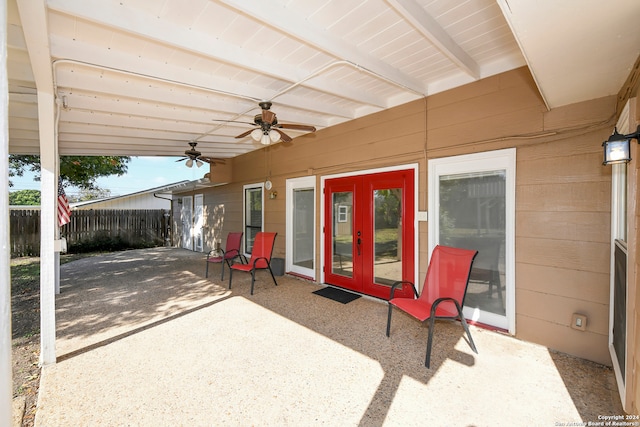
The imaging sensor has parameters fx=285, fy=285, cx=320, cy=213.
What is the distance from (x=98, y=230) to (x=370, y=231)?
37.0 feet

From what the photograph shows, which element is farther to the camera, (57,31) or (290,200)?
(290,200)

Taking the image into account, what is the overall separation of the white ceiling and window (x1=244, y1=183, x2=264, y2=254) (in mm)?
Result: 3068

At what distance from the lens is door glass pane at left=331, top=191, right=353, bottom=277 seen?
16.0 feet

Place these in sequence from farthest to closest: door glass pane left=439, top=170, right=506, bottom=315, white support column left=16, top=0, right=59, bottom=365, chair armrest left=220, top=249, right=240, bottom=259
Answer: chair armrest left=220, top=249, right=240, bottom=259
door glass pane left=439, top=170, right=506, bottom=315
white support column left=16, top=0, right=59, bottom=365

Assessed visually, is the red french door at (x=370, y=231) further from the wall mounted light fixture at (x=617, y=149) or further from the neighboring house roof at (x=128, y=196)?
the neighboring house roof at (x=128, y=196)

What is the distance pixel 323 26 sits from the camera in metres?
2.41

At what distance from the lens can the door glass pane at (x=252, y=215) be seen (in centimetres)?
714

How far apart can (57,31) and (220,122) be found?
2278mm

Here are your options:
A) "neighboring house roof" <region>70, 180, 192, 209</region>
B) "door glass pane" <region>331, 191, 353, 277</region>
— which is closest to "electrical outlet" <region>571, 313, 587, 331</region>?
"door glass pane" <region>331, 191, 353, 277</region>

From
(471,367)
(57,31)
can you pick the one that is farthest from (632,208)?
(57,31)

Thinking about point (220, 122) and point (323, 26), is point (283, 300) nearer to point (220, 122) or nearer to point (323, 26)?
point (220, 122)

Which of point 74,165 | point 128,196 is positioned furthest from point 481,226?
point 128,196

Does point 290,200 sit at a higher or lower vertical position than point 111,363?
higher

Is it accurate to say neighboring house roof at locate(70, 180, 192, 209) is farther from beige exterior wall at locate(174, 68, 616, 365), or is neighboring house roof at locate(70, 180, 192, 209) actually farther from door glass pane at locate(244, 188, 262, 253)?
beige exterior wall at locate(174, 68, 616, 365)
